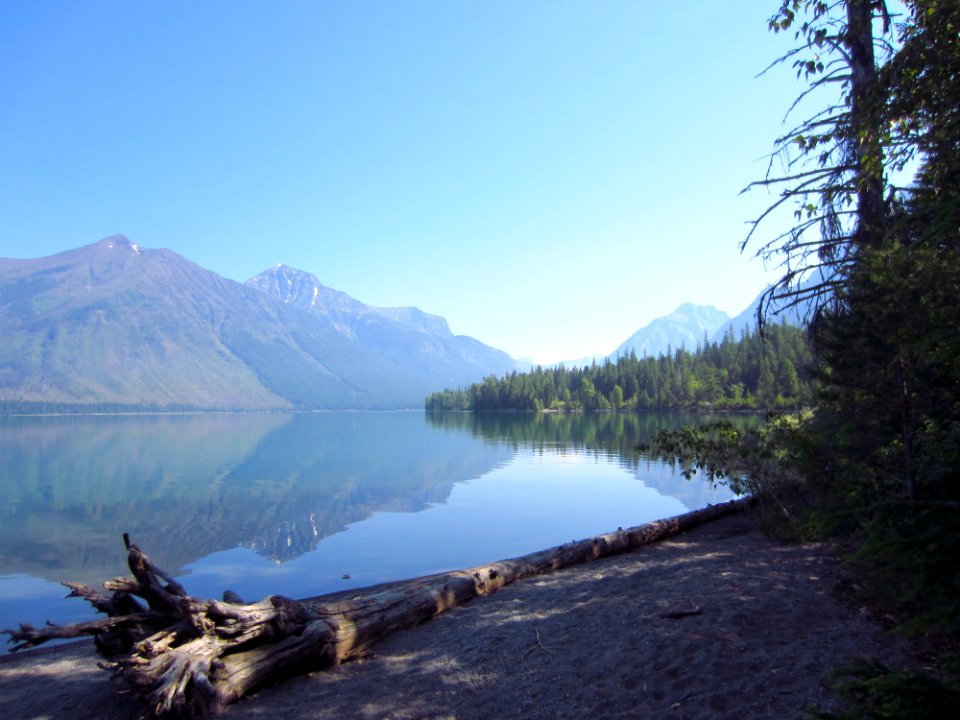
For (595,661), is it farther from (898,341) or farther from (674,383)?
(674,383)

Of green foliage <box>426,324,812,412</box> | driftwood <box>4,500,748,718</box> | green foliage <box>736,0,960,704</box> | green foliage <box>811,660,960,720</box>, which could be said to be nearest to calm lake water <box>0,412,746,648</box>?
driftwood <box>4,500,748,718</box>

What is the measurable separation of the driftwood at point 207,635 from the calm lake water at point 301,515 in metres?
Result: 6.10

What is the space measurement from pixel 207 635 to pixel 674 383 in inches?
5419

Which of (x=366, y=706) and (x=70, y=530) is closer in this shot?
(x=366, y=706)

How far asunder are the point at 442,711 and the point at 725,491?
23.1 metres

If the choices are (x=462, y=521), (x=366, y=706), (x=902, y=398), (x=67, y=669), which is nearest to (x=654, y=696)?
(x=366, y=706)

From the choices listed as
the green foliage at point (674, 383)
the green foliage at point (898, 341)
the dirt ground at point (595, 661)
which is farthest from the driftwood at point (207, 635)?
the green foliage at point (674, 383)

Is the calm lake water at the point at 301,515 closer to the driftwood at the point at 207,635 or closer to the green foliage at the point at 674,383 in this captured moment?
the driftwood at the point at 207,635

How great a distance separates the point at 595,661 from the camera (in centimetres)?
652

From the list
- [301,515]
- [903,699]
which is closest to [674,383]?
[301,515]

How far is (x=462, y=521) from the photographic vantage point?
21.1 metres

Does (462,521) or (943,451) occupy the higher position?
(943,451)

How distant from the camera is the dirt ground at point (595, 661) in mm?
5547

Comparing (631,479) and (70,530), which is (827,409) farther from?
(70,530)
